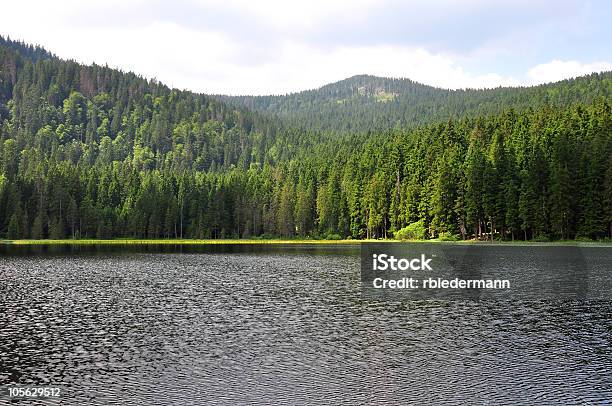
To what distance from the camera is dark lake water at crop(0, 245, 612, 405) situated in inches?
818

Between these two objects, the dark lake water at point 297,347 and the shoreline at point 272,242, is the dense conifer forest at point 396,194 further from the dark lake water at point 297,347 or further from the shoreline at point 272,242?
the dark lake water at point 297,347

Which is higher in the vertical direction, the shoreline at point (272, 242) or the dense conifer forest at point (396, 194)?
the dense conifer forest at point (396, 194)

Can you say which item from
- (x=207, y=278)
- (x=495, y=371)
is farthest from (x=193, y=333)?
(x=207, y=278)

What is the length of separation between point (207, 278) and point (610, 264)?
153ft

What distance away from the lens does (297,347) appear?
2762 centimetres

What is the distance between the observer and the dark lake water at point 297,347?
20766 mm

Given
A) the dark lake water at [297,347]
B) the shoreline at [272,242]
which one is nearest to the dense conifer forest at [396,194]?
the shoreline at [272,242]

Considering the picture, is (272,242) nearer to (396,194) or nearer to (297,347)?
(396,194)

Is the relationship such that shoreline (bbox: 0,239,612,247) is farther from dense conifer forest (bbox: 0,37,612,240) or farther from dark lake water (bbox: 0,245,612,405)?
dark lake water (bbox: 0,245,612,405)

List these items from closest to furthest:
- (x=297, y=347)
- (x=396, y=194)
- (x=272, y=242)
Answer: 1. (x=297, y=347)
2. (x=396, y=194)
3. (x=272, y=242)

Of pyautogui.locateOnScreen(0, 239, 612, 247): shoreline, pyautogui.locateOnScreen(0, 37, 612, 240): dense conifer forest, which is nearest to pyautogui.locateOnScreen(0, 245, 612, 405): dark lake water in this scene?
pyautogui.locateOnScreen(0, 239, 612, 247): shoreline

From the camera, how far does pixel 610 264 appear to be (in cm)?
6856

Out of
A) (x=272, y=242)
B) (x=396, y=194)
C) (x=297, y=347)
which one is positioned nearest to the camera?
(x=297, y=347)

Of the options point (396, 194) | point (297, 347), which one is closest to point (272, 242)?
point (396, 194)
